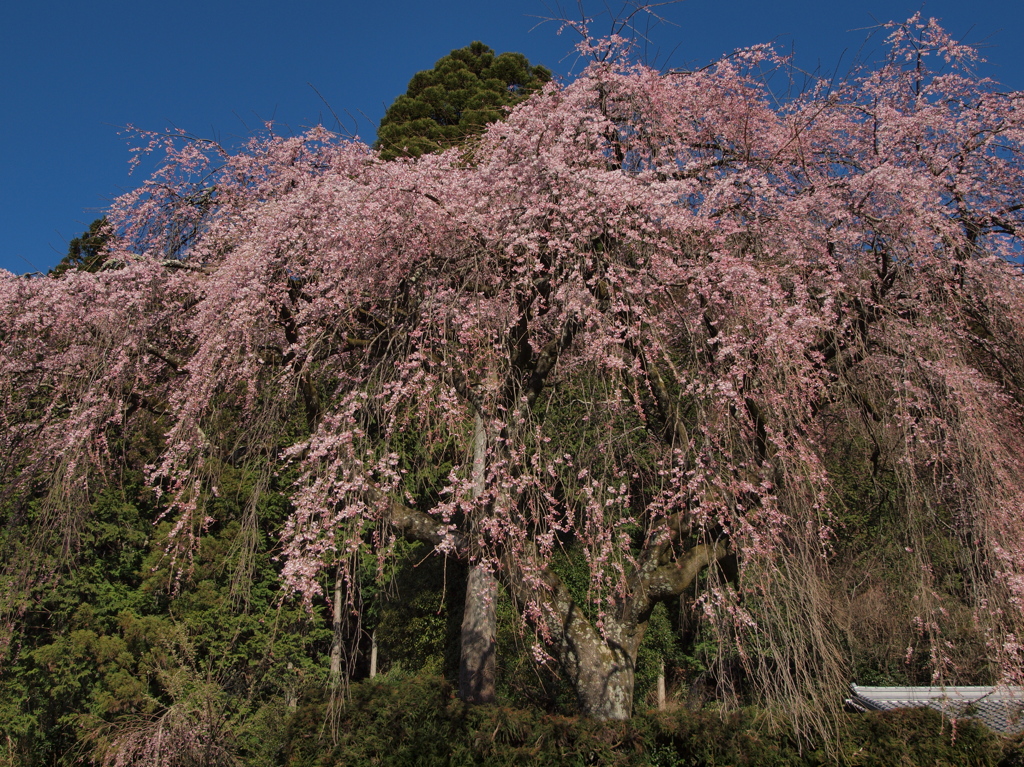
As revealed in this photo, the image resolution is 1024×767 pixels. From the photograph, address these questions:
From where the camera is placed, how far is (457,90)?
12773mm

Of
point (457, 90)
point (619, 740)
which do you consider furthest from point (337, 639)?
point (457, 90)

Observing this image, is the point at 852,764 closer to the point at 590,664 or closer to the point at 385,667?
the point at 590,664

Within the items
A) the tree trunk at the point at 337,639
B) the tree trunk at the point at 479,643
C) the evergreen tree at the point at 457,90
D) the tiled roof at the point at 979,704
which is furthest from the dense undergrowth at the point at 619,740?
the evergreen tree at the point at 457,90

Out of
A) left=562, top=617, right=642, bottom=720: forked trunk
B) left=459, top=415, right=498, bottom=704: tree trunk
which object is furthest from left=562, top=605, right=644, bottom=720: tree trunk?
left=459, top=415, right=498, bottom=704: tree trunk

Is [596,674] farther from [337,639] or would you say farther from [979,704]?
[979,704]

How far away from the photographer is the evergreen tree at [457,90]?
12.0m

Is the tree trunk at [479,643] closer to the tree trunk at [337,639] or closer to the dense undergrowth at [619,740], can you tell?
the tree trunk at [337,639]

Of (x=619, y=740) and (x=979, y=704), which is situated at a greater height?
(x=979, y=704)

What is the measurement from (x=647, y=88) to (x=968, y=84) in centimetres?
227

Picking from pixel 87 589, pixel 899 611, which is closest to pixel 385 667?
pixel 87 589

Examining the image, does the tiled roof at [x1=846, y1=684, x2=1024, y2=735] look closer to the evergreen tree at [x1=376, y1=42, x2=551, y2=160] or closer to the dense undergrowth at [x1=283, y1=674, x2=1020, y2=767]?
the dense undergrowth at [x1=283, y1=674, x2=1020, y2=767]

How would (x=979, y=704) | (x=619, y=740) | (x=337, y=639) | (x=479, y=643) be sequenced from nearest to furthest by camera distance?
(x=619, y=740) → (x=979, y=704) → (x=337, y=639) → (x=479, y=643)

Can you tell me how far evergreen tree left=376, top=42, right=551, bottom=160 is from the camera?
39.5 feet

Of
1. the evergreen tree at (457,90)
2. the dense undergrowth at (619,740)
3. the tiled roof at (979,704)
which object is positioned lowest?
the dense undergrowth at (619,740)
